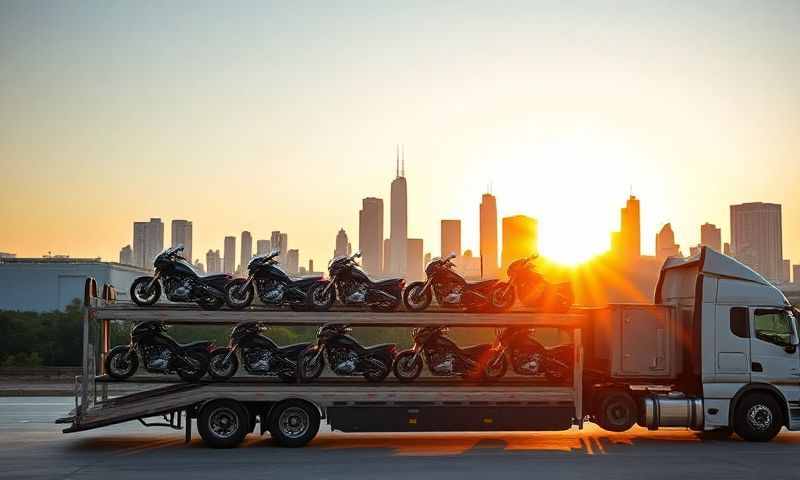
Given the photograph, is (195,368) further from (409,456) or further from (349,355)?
(409,456)

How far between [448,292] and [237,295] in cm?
425

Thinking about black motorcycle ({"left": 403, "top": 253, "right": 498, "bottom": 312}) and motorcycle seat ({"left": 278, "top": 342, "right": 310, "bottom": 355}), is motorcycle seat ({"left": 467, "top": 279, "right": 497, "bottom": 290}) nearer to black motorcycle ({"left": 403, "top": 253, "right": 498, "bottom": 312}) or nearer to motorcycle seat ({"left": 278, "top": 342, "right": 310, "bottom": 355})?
black motorcycle ({"left": 403, "top": 253, "right": 498, "bottom": 312})

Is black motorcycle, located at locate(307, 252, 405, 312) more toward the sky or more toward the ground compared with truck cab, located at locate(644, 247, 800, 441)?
more toward the sky

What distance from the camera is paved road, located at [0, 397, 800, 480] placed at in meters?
14.9

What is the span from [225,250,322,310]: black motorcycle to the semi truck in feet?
3.34

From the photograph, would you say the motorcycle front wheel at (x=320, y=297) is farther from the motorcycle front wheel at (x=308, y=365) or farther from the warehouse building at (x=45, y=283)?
the warehouse building at (x=45, y=283)

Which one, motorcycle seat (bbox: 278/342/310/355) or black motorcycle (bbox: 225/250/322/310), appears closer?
black motorcycle (bbox: 225/250/322/310)

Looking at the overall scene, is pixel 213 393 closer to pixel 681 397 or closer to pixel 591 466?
pixel 591 466

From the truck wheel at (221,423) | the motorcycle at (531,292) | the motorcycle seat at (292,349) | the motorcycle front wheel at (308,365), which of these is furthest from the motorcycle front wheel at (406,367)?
the truck wheel at (221,423)

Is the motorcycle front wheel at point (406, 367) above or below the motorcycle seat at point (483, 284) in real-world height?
below

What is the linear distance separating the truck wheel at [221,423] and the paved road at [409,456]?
1.03 ft

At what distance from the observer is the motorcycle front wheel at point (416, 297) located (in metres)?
18.9

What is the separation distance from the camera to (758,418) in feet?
61.8

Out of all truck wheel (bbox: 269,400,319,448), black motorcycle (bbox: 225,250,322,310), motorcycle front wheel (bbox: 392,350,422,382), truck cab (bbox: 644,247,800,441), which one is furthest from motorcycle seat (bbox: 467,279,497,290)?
truck wheel (bbox: 269,400,319,448)
